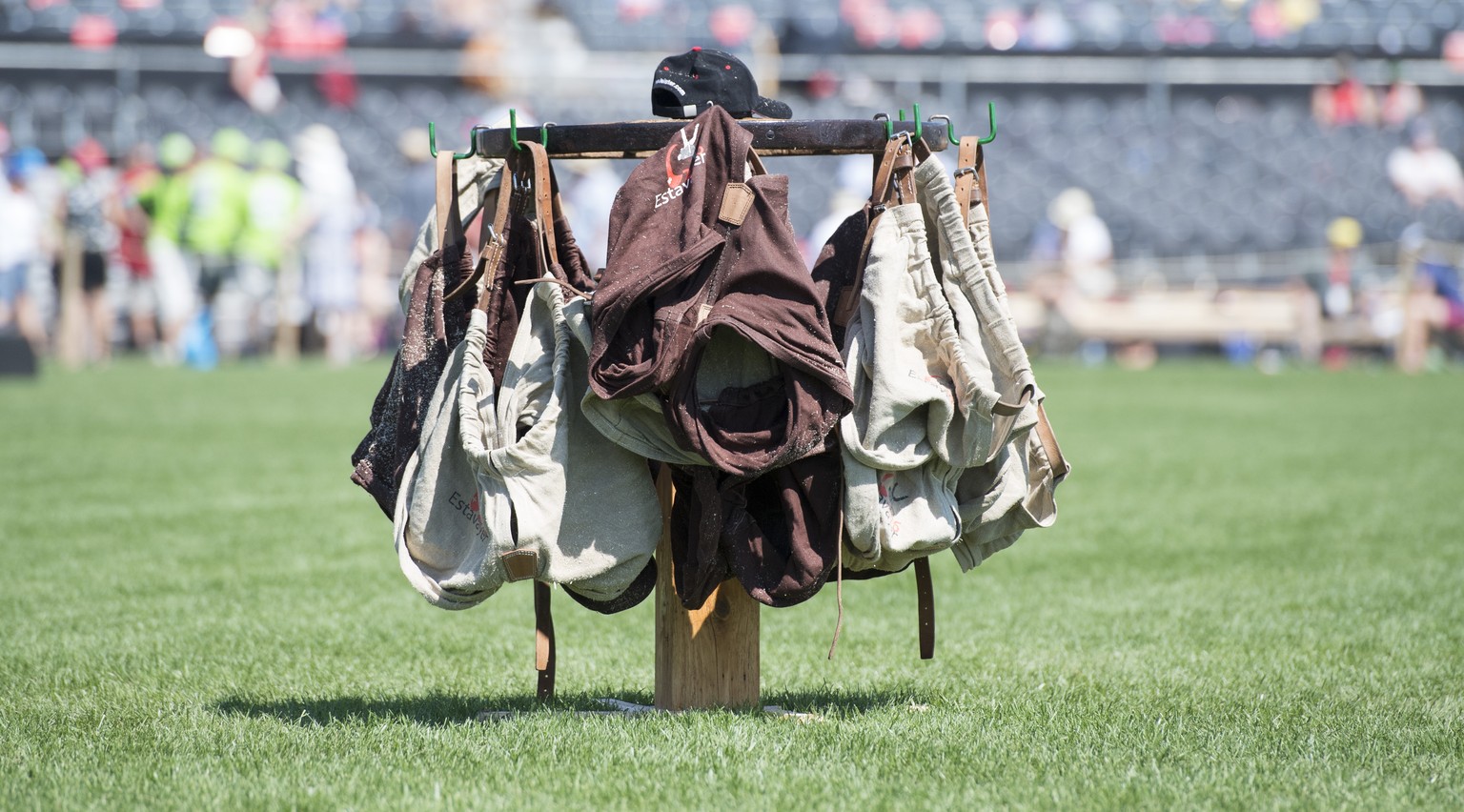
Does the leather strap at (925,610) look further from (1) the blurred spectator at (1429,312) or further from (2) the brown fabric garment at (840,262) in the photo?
(1) the blurred spectator at (1429,312)

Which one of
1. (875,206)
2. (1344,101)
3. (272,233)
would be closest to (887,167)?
(875,206)

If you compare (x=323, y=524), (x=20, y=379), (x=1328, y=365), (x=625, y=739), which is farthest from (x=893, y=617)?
(x=1328, y=365)

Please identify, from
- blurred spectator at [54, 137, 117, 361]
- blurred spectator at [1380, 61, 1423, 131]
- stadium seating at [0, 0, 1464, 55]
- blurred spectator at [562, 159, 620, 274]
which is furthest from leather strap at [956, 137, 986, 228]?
blurred spectator at [1380, 61, 1423, 131]

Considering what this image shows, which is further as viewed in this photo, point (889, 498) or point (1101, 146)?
point (1101, 146)

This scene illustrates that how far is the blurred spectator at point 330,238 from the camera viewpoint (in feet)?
63.0

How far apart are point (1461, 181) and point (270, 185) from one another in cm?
1895

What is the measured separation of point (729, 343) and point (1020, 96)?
2459 cm

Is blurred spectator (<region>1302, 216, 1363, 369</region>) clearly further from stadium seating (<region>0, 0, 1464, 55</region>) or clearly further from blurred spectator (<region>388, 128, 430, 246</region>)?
blurred spectator (<region>388, 128, 430, 246</region>)

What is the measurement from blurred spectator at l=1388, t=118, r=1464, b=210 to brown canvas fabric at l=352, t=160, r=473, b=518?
24864mm

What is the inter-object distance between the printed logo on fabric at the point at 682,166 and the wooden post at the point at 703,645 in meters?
0.69

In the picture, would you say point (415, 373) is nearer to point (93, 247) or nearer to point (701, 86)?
point (701, 86)

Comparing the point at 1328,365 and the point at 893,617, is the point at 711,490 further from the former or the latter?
the point at 1328,365

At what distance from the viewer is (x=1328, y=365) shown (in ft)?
71.3

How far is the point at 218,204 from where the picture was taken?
Result: 19.6 m
